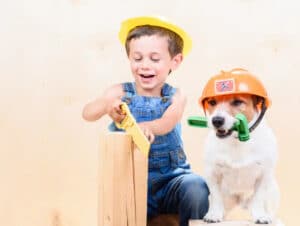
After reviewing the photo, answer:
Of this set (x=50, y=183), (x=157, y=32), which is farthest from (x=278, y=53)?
(x=50, y=183)

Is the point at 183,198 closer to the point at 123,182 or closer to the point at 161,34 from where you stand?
the point at 123,182

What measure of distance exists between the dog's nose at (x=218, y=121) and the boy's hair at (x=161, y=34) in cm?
18

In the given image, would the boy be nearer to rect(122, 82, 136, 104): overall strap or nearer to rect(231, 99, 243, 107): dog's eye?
rect(122, 82, 136, 104): overall strap

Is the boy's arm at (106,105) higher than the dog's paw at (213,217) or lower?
higher

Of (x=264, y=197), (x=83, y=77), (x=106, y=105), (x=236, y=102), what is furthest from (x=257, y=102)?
(x=83, y=77)

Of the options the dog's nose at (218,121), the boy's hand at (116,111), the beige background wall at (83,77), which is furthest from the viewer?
the beige background wall at (83,77)

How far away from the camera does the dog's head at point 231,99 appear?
0.80 meters

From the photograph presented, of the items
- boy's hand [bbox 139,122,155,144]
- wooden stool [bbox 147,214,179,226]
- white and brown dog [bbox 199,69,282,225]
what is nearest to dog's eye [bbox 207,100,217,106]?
white and brown dog [bbox 199,69,282,225]

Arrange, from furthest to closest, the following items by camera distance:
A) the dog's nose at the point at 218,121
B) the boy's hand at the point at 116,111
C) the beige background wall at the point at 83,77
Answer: the beige background wall at the point at 83,77, the boy's hand at the point at 116,111, the dog's nose at the point at 218,121

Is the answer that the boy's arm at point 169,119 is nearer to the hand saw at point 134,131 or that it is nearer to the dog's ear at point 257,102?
the hand saw at point 134,131

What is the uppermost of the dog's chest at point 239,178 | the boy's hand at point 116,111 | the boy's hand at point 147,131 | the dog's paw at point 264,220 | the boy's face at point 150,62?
the boy's face at point 150,62

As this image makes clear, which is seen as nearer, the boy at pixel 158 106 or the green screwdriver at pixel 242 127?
the green screwdriver at pixel 242 127

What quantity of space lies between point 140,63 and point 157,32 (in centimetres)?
6

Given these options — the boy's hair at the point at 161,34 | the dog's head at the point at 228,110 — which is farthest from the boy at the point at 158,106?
the dog's head at the point at 228,110
